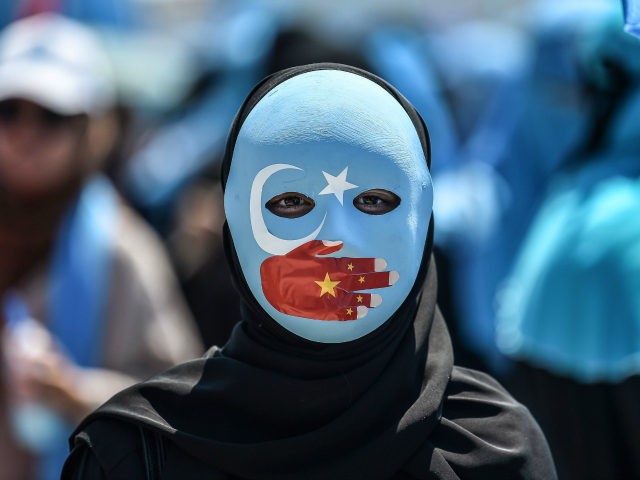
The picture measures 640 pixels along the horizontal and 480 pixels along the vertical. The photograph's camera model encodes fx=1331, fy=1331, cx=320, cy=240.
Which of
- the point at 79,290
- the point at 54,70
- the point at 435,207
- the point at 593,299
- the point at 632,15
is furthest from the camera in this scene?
the point at 435,207

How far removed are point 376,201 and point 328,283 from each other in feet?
0.64

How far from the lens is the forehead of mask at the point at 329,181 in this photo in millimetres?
2537

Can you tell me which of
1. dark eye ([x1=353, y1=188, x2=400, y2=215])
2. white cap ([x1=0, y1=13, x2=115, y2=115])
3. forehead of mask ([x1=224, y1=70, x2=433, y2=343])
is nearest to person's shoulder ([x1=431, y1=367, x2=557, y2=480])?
forehead of mask ([x1=224, y1=70, x2=433, y2=343])

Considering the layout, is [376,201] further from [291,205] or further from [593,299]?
[593,299]

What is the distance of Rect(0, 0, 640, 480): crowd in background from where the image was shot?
3.71 meters

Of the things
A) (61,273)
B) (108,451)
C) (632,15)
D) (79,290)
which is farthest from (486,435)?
(61,273)

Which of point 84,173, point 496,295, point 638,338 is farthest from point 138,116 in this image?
point 638,338

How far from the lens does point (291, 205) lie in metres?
2.59

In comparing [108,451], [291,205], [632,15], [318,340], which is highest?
[632,15]

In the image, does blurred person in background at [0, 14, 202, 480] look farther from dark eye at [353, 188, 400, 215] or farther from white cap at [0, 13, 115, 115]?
dark eye at [353, 188, 400, 215]

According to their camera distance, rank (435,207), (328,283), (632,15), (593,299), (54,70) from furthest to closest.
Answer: (435,207) → (54,70) → (593,299) → (632,15) → (328,283)

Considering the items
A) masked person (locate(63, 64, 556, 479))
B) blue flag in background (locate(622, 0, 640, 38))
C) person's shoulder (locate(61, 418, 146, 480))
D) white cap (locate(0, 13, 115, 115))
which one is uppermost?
white cap (locate(0, 13, 115, 115))

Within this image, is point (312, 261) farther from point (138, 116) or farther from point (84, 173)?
point (138, 116)

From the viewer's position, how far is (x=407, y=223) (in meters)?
2.60
